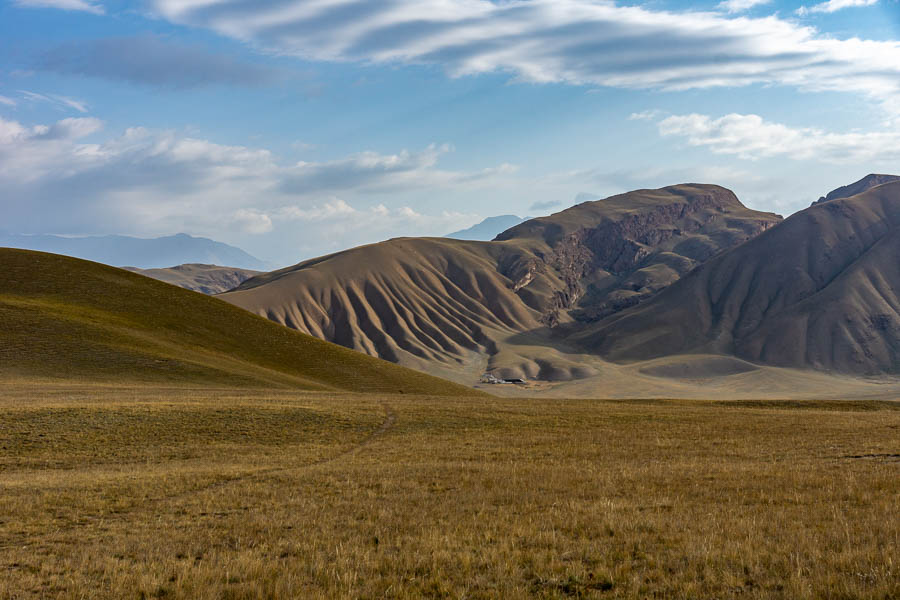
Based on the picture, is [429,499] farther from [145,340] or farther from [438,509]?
[145,340]

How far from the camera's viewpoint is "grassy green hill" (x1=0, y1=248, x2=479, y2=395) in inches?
2542

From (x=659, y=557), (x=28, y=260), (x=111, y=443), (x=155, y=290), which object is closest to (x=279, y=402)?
(x=111, y=443)

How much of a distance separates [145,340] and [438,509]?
6647cm

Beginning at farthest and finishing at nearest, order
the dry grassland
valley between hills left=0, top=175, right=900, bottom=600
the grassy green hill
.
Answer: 1. the grassy green hill
2. valley between hills left=0, top=175, right=900, bottom=600
3. the dry grassland

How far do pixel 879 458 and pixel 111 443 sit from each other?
1402 inches

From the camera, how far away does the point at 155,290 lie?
96750 mm

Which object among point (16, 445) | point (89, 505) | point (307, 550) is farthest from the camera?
point (16, 445)

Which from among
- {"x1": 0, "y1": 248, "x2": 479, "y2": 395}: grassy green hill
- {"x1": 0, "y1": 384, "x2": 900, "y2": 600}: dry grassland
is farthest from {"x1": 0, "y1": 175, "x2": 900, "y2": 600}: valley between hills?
{"x1": 0, "y1": 248, "x2": 479, "y2": 395}: grassy green hill

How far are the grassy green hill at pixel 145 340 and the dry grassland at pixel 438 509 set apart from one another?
25524 millimetres

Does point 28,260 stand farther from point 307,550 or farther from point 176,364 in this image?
point 307,550

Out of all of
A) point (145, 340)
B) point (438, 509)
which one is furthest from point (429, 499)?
point (145, 340)

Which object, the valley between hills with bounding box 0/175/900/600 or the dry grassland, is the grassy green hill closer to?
the valley between hills with bounding box 0/175/900/600

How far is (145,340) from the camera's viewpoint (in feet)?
245

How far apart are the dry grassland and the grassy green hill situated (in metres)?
25.5
